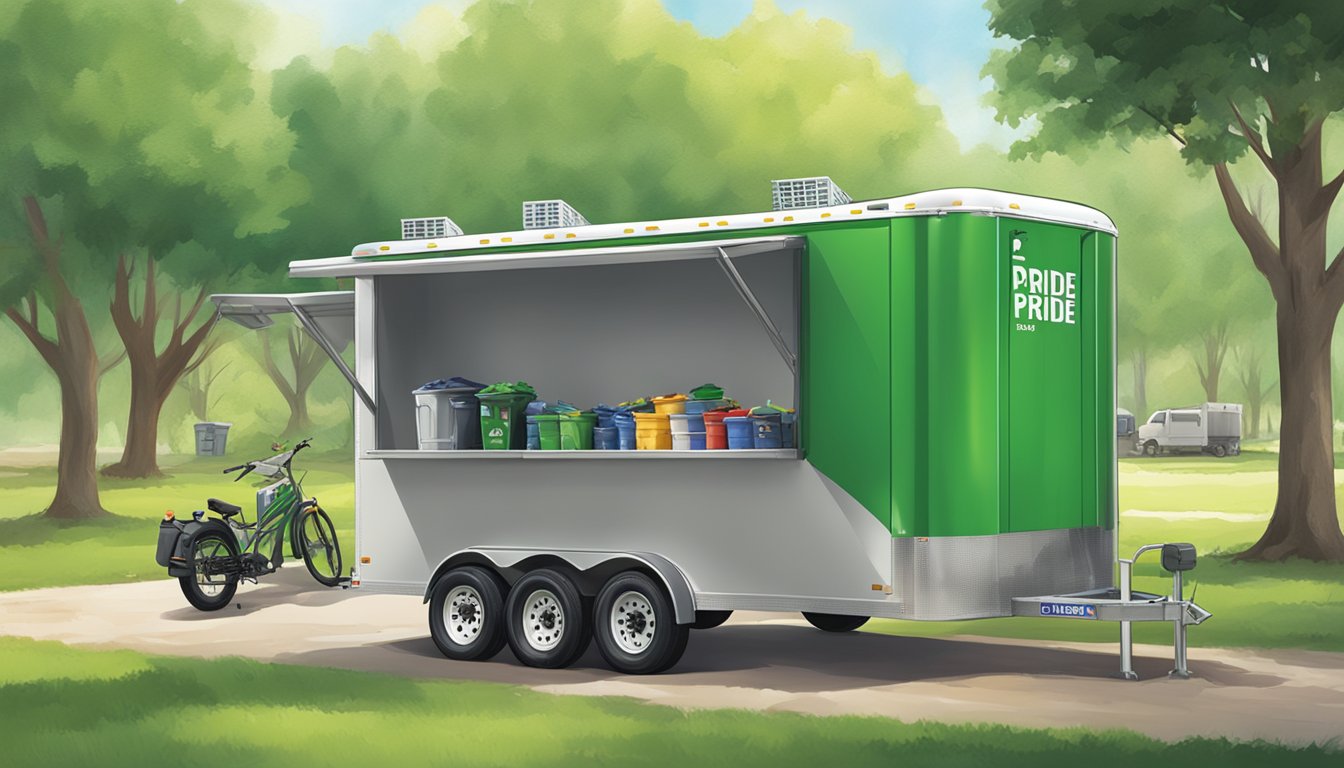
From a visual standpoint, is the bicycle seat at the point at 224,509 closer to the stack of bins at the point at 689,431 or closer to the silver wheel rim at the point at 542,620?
the silver wheel rim at the point at 542,620

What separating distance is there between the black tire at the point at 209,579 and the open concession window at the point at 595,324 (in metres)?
3.31

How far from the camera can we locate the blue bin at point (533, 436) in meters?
13.5

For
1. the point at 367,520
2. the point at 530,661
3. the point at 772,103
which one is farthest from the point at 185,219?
the point at 530,661

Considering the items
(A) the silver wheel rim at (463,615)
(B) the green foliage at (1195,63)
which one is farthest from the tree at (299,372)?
(A) the silver wheel rim at (463,615)

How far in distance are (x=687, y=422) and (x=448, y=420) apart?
2200 mm

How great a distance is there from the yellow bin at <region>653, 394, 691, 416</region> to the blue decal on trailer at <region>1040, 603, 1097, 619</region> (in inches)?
112

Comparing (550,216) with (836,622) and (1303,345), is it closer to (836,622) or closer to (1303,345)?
(836,622)

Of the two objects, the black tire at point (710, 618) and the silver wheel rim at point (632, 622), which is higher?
the silver wheel rim at point (632, 622)

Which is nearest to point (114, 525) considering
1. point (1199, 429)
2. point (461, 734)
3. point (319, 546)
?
point (319, 546)

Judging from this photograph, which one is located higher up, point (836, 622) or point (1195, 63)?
point (1195, 63)

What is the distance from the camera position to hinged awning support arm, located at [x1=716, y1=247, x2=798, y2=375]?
1198 cm

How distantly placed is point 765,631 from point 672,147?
15.5 metres

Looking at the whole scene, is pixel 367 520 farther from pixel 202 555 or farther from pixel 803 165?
pixel 803 165

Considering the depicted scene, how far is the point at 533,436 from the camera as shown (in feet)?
44.3
